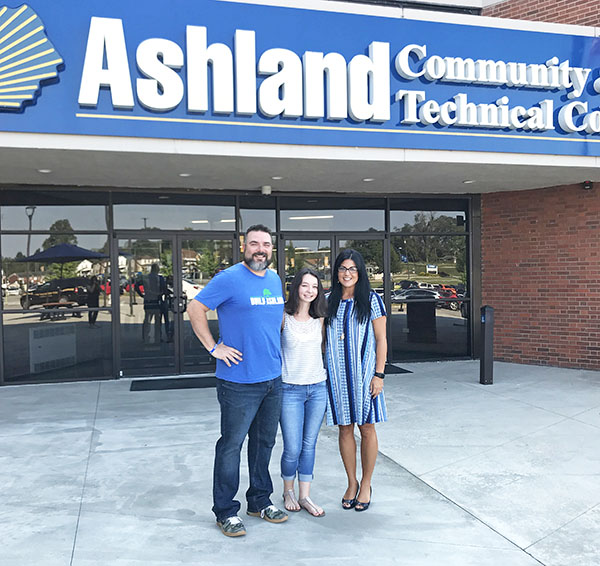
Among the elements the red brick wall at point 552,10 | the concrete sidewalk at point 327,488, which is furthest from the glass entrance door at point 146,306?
the red brick wall at point 552,10

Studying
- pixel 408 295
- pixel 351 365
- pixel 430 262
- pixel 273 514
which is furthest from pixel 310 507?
pixel 430 262

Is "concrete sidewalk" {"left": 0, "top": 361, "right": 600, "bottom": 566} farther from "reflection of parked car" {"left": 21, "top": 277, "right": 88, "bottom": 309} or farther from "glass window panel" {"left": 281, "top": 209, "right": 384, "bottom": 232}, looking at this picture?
"glass window panel" {"left": 281, "top": 209, "right": 384, "bottom": 232}

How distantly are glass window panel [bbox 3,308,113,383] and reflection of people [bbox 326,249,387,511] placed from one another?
20.1ft

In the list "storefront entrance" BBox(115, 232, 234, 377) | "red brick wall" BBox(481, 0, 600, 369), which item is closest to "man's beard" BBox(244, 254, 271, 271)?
"storefront entrance" BBox(115, 232, 234, 377)

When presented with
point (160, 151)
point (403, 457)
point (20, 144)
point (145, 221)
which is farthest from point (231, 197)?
point (403, 457)

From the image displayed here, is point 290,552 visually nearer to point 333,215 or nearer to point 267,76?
point 267,76

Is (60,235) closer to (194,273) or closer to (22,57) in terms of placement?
(194,273)

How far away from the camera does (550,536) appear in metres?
3.71

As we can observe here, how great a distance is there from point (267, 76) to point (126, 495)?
15.8 ft

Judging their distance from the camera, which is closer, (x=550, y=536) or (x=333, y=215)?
(x=550, y=536)

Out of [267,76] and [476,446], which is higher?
[267,76]

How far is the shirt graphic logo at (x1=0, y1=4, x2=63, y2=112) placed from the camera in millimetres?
6047

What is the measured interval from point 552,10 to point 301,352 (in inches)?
335

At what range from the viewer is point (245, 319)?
145 inches
